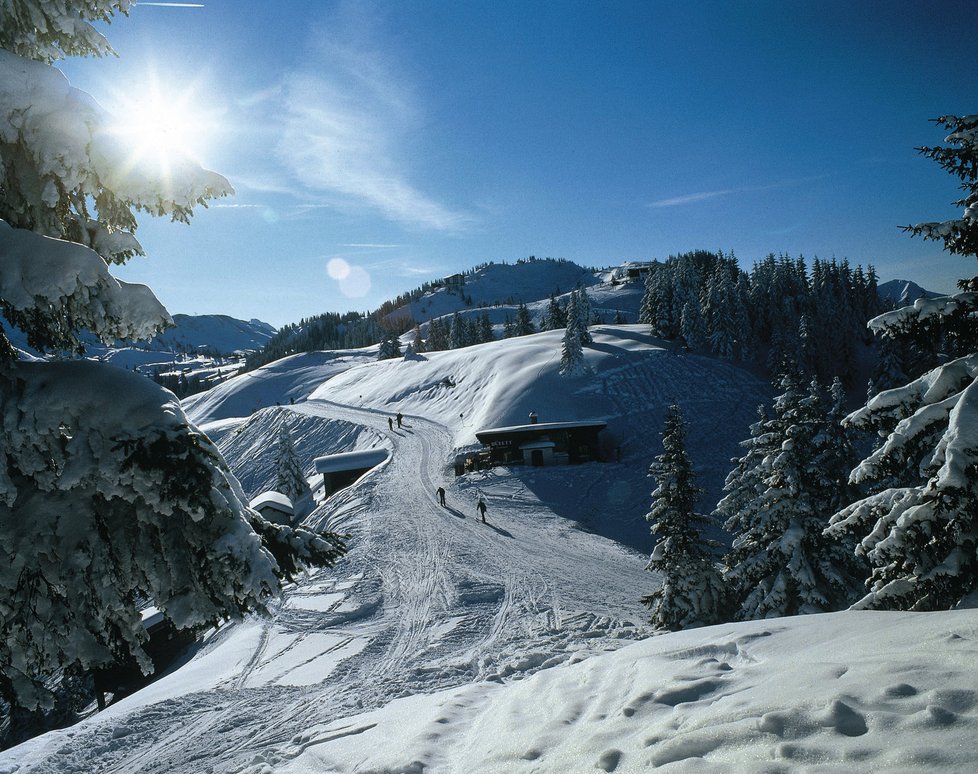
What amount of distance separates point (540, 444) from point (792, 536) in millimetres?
29508

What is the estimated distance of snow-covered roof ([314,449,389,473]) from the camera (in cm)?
4572

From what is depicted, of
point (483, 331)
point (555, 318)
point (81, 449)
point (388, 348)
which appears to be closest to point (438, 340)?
point (388, 348)

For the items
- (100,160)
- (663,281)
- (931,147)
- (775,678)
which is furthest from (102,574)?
(663,281)

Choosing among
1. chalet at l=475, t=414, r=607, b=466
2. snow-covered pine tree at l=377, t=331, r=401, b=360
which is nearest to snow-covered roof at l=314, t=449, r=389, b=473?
chalet at l=475, t=414, r=607, b=466

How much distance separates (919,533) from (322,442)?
64.1m

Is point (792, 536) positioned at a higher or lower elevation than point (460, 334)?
lower

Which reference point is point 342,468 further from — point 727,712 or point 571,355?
point 727,712

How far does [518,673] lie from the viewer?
38.2 feet

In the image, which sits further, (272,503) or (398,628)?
(272,503)

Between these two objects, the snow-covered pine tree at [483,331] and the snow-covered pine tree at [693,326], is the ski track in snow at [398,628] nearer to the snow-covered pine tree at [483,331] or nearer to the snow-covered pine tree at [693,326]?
the snow-covered pine tree at [693,326]

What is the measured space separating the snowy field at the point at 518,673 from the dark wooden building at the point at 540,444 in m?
3.46

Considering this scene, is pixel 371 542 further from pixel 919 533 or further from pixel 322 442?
pixel 322 442

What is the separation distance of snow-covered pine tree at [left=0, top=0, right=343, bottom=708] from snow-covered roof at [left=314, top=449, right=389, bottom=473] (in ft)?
141

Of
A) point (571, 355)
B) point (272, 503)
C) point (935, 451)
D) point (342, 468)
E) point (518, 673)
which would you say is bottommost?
point (518, 673)
